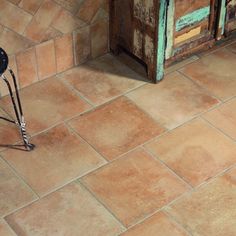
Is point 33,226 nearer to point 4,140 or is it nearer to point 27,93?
point 4,140

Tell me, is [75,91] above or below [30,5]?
below

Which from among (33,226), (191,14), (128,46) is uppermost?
(191,14)

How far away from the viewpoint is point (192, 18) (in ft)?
9.39

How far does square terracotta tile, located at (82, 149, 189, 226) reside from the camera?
222cm

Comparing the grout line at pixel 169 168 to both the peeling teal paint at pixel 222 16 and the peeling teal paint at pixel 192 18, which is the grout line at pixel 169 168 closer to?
the peeling teal paint at pixel 192 18

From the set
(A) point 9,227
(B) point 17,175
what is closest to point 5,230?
(A) point 9,227

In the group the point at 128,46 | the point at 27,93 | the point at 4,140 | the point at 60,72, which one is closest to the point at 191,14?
the point at 128,46

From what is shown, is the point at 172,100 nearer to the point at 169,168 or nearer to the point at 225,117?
the point at 225,117

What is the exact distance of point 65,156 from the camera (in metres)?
2.46

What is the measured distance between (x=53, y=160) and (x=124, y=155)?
12.1 inches

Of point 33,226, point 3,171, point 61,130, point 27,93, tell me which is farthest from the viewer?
point 27,93

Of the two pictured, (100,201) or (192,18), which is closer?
(100,201)

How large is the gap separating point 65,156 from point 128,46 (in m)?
0.80

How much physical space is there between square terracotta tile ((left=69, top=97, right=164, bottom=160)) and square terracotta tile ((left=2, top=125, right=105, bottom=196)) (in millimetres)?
57
